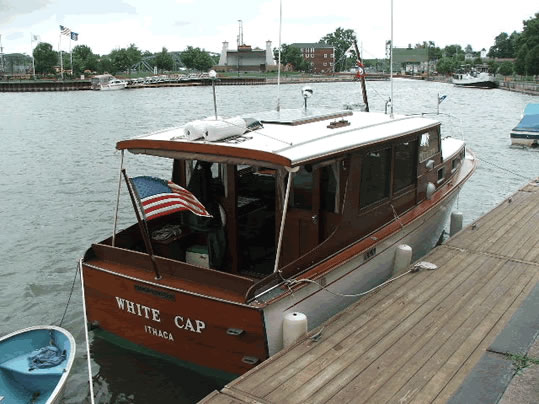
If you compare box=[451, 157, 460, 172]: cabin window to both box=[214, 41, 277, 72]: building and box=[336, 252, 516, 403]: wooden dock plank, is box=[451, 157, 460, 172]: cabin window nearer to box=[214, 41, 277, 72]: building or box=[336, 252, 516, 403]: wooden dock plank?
box=[336, 252, 516, 403]: wooden dock plank

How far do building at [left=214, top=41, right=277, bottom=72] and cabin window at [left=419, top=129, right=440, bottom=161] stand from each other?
13647 cm

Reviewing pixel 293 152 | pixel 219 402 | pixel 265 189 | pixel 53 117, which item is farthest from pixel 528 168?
pixel 53 117

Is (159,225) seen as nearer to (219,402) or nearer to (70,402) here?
(70,402)

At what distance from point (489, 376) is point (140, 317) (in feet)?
13.3

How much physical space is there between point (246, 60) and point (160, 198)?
144959 mm

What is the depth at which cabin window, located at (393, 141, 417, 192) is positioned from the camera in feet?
28.5

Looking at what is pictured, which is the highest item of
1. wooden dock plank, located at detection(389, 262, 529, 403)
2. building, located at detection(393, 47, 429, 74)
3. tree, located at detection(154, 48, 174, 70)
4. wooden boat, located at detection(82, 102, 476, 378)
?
building, located at detection(393, 47, 429, 74)

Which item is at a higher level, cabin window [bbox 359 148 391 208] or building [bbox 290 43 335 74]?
building [bbox 290 43 335 74]

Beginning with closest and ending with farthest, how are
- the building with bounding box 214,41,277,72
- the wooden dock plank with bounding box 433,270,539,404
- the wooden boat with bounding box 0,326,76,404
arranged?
A: the wooden dock plank with bounding box 433,270,539,404
the wooden boat with bounding box 0,326,76,404
the building with bounding box 214,41,277,72

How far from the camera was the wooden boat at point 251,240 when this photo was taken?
249 inches

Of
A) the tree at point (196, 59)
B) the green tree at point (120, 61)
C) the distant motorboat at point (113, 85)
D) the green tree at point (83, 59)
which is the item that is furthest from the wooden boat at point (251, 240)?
the tree at point (196, 59)

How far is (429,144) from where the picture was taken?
10195 millimetres

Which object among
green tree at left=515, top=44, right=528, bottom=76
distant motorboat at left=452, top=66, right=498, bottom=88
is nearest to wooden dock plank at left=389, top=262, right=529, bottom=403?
green tree at left=515, top=44, right=528, bottom=76

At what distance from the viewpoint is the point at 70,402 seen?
→ 24.8ft
